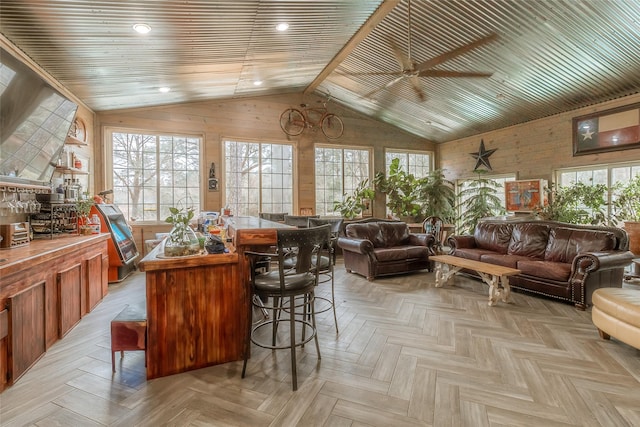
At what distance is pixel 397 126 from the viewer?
8445 millimetres

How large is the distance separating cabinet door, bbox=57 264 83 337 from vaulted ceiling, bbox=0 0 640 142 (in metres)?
2.28

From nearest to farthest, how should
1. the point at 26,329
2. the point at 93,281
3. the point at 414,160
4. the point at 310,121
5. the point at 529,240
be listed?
the point at 26,329 → the point at 93,281 → the point at 529,240 → the point at 310,121 → the point at 414,160

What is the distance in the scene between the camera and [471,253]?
5066 millimetres

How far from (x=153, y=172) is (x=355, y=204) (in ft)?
14.7

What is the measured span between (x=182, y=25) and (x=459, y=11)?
336 centimetres

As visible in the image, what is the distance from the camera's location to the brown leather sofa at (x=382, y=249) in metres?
5.00

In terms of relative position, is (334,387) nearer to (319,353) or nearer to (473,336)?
(319,353)

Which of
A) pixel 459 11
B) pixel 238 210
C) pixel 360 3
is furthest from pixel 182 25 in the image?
pixel 238 210

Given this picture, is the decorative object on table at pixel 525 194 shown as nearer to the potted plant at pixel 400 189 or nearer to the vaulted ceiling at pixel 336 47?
the vaulted ceiling at pixel 336 47

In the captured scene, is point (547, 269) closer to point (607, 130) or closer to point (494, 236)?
point (494, 236)

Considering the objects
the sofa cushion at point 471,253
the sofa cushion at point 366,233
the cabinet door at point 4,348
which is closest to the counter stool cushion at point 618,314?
the sofa cushion at point 471,253

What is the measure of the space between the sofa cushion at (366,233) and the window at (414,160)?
3360 millimetres

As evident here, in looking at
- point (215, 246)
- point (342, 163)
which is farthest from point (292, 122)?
point (215, 246)

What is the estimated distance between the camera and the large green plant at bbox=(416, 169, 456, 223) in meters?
7.86
